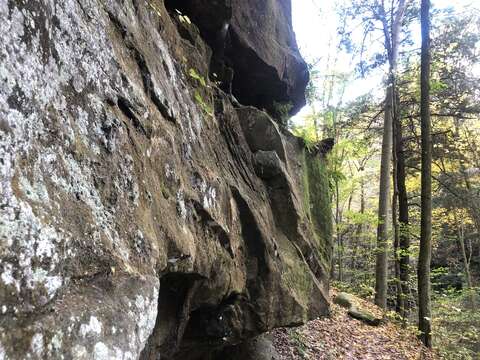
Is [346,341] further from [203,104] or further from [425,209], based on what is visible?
[203,104]

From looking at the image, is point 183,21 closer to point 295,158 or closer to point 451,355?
point 295,158

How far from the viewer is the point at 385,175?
13.2 metres

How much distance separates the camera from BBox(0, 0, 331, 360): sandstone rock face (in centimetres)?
203

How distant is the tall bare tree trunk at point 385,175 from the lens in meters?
13.0

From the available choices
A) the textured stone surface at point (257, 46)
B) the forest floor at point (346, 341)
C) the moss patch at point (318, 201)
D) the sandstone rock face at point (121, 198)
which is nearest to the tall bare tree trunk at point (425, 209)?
the forest floor at point (346, 341)

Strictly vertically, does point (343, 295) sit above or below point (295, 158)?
below

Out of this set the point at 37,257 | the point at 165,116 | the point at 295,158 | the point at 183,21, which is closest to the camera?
the point at 37,257

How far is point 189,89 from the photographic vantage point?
5621 millimetres

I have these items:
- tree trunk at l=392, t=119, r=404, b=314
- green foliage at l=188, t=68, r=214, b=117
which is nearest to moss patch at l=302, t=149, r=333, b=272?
tree trunk at l=392, t=119, r=404, b=314

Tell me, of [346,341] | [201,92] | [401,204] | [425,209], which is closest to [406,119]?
[401,204]

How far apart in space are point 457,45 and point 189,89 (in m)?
13.9

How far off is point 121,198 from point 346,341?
8946 mm

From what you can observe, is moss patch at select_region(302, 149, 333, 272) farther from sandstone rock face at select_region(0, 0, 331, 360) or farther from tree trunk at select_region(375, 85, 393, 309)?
sandstone rock face at select_region(0, 0, 331, 360)

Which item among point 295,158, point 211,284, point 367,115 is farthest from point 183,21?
point 367,115
